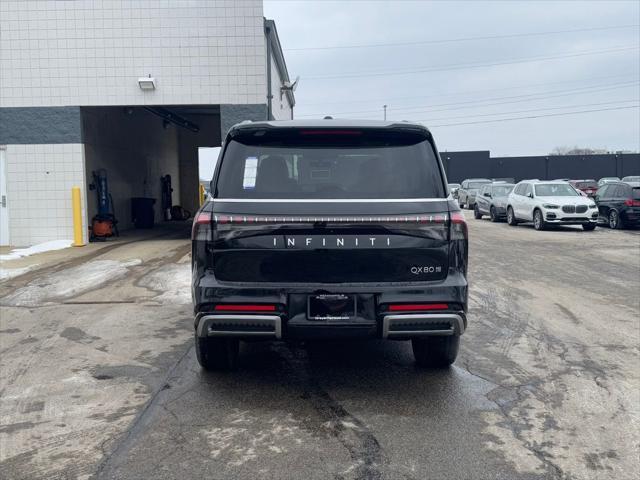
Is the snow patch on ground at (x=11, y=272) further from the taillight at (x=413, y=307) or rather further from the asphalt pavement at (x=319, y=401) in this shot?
the taillight at (x=413, y=307)

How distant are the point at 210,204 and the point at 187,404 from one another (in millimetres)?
1504

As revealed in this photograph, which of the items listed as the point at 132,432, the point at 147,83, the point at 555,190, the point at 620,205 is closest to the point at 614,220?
the point at 620,205

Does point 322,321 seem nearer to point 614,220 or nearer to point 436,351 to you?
point 436,351

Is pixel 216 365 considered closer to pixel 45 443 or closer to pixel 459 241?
pixel 45 443

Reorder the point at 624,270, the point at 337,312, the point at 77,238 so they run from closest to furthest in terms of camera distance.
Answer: the point at 337,312 < the point at 624,270 < the point at 77,238

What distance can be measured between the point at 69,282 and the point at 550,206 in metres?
15.1

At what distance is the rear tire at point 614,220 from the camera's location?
19781 millimetres

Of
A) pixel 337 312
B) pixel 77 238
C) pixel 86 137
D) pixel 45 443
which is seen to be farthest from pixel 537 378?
pixel 86 137

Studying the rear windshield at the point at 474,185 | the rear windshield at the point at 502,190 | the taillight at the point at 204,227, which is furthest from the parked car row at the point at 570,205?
the taillight at the point at 204,227

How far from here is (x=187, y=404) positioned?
4.55 metres

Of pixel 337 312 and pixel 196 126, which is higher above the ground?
pixel 196 126

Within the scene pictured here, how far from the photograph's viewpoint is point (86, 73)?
15.3m

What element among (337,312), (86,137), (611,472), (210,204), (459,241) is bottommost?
(611,472)

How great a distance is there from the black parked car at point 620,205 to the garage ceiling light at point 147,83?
48.4 ft
